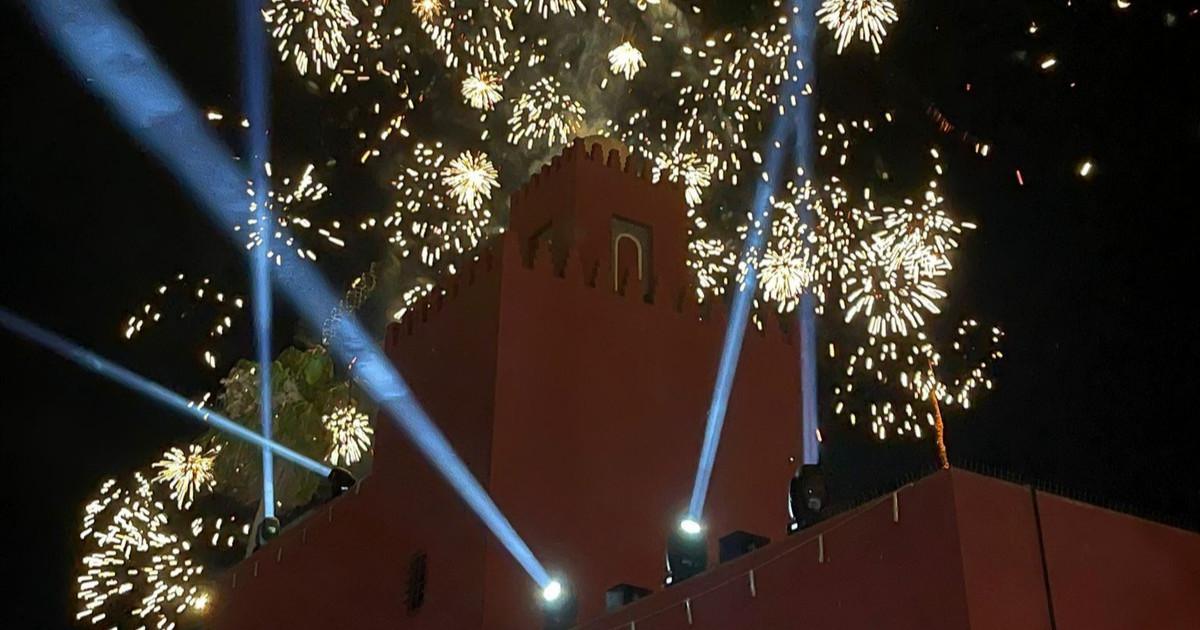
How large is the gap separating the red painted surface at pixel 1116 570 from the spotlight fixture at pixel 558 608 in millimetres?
4017

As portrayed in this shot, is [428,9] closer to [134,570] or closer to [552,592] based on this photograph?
[134,570]

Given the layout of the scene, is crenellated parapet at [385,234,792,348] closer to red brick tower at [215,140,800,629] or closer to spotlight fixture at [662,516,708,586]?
red brick tower at [215,140,800,629]

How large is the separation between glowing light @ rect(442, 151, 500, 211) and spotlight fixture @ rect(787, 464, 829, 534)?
8702mm

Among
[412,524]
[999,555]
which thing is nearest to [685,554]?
[412,524]

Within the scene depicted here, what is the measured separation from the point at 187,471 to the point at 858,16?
1275 cm

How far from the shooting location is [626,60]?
58.3ft

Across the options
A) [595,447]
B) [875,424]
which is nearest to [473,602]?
[595,447]

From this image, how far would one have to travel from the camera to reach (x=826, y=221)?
619 inches

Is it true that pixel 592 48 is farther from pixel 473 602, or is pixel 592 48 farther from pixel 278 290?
pixel 473 602

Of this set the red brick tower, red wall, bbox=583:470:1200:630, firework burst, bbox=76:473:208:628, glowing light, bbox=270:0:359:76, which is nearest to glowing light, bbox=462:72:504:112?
glowing light, bbox=270:0:359:76

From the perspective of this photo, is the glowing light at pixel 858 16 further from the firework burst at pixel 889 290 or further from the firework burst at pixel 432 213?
the firework burst at pixel 432 213

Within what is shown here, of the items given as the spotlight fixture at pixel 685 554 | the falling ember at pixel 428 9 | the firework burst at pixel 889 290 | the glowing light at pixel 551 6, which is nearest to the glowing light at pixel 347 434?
the falling ember at pixel 428 9

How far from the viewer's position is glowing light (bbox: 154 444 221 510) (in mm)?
20766

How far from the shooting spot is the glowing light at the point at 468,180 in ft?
54.5
